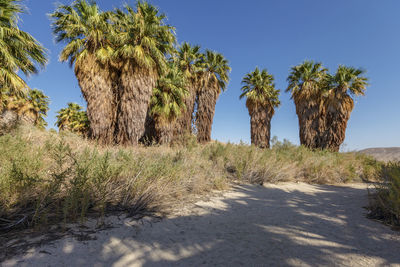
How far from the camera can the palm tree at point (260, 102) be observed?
2286cm

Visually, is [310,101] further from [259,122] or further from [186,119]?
[186,119]

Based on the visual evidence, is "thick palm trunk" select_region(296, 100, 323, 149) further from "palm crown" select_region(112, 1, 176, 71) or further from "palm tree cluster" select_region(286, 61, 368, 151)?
"palm crown" select_region(112, 1, 176, 71)

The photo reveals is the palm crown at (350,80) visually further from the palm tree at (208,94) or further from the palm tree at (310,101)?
the palm tree at (208,94)

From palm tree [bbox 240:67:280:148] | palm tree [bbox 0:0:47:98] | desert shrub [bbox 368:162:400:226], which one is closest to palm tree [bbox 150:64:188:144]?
palm tree [bbox 0:0:47:98]

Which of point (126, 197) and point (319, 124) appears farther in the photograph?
point (319, 124)

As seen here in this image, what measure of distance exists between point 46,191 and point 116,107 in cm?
1070

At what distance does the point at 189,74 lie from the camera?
1828cm

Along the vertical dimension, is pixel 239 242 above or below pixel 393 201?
below

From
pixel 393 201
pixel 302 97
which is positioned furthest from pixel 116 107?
pixel 302 97

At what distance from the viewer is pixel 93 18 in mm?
11141

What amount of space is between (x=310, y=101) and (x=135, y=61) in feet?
59.2

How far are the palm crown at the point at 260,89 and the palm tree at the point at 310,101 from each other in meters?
2.95

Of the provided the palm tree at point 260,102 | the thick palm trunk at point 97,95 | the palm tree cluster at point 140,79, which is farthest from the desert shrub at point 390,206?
the palm tree at point 260,102

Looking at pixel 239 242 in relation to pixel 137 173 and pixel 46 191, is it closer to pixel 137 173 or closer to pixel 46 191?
pixel 137 173
